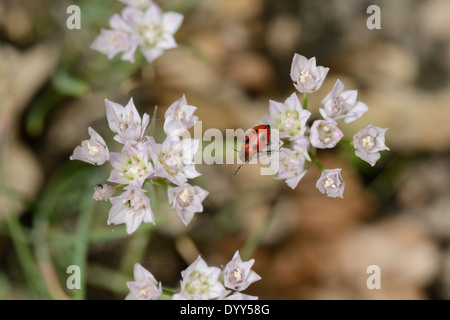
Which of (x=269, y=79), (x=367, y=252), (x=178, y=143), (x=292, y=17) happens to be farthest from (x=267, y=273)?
(x=292, y=17)

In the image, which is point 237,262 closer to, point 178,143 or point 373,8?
point 178,143

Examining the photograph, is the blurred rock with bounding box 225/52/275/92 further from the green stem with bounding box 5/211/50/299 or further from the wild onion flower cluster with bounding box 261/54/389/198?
the green stem with bounding box 5/211/50/299

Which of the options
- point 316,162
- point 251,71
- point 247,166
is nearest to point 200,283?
point 316,162

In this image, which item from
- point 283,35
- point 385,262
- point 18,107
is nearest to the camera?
point 18,107

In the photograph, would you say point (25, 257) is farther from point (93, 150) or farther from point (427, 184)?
point (427, 184)

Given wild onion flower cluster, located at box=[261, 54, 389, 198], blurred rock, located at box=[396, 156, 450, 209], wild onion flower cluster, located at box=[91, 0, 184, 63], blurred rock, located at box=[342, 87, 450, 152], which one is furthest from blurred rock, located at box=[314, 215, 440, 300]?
wild onion flower cluster, located at box=[91, 0, 184, 63]

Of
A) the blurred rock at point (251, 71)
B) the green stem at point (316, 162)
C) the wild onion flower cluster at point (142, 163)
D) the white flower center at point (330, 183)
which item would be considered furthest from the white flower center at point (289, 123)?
the blurred rock at point (251, 71)

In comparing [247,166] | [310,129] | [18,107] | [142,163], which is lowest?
[142,163]
